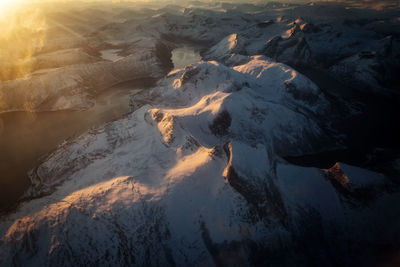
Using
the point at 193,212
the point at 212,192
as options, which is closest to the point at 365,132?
the point at 212,192

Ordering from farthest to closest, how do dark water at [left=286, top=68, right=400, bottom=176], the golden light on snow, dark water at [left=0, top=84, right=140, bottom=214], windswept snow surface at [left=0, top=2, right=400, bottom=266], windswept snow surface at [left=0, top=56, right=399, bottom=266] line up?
1. the golden light on snow
2. dark water at [left=286, top=68, right=400, bottom=176]
3. dark water at [left=0, top=84, right=140, bottom=214]
4. windswept snow surface at [left=0, top=2, right=400, bottom=266]
5. windswept snow surface at [left=0, top=56, right=399, bottom=266]

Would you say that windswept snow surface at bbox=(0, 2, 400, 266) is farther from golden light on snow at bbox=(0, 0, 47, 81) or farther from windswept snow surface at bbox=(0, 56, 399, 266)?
golden light on snow at bbox=(0, 0, 47, 81)

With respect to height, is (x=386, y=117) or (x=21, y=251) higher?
(x=21, y=251)

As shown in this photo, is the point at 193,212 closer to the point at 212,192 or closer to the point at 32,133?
the point at 212,192

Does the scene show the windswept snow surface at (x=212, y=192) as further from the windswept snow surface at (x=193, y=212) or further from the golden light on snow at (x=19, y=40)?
the golden light on snow at (x=19, y=40)

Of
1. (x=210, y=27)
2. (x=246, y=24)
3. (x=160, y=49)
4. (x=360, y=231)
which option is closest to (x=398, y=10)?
(x=246, y=24)

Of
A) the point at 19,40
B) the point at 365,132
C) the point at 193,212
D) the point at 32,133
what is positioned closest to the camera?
the point at 193,212

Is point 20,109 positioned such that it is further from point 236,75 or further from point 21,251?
point 236,75

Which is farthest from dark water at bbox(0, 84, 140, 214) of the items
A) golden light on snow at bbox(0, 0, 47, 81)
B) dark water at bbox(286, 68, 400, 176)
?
dark water at bbox(286, 68, 400, 176)

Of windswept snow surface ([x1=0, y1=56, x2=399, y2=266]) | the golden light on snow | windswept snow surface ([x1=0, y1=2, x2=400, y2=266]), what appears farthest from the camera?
the golden light on snow
